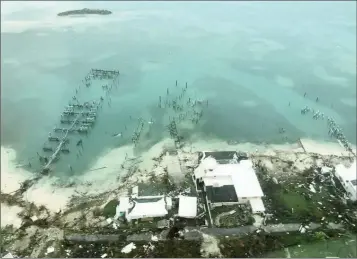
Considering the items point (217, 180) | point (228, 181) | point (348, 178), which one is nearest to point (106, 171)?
point (217, 180)

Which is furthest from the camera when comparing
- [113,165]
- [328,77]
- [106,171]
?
[328,77]

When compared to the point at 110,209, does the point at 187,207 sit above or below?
above

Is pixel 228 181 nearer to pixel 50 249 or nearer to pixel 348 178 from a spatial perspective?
pixel 348 178

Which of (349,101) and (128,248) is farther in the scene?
(349,101)

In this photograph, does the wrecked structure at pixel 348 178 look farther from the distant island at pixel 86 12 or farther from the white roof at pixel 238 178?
the distant island at pixel 86 12

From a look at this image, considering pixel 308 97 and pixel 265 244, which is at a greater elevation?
pixel 308 97

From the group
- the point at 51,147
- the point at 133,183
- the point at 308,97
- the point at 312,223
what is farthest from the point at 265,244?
the point at 308,97

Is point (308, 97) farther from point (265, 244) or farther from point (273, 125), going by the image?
point (265, 244)
